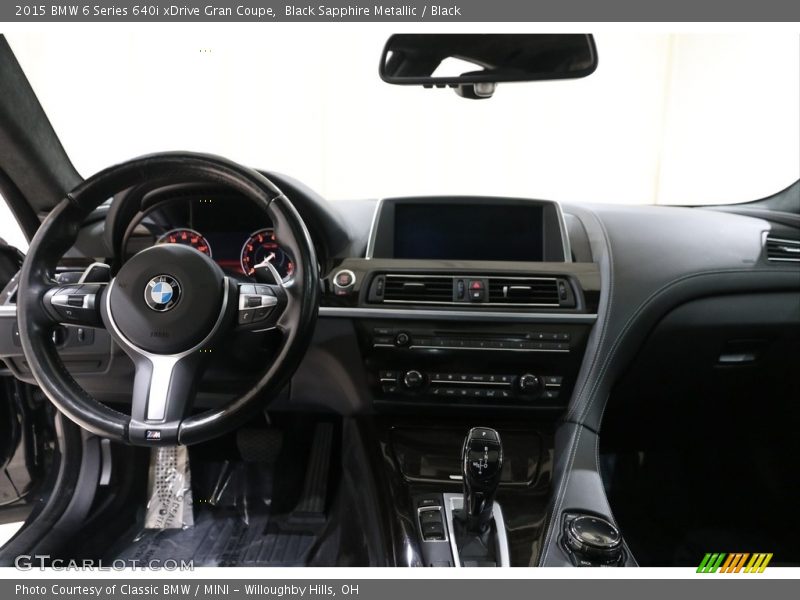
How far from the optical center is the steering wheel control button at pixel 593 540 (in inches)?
45.4

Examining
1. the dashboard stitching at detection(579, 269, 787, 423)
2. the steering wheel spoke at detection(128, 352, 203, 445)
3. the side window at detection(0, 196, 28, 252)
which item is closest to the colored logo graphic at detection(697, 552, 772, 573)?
the dashboard stitching at detection(579, 269, 787, 423)

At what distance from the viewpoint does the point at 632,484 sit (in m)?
2.12

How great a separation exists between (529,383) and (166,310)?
940mm

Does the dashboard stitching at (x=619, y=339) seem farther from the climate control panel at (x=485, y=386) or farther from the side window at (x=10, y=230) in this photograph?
the side window at (x=10, y=230)

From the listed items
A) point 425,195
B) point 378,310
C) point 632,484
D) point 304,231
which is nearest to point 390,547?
point 378,310

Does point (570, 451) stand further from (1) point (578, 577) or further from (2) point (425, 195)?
(2) point (425, 195)

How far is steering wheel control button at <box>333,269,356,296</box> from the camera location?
60.4 inches

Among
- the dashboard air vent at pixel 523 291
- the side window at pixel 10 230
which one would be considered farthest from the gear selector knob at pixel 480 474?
the side window at pixel 10 230

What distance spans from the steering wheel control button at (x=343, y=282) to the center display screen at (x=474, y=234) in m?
0.16

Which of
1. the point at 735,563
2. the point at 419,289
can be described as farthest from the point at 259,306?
the point at 735,563

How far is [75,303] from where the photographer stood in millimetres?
1184

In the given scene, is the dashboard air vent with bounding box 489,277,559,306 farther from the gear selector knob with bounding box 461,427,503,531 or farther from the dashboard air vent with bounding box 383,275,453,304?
the gear selector knob with bounding box 461,427,503,531

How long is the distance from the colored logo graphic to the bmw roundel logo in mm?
1272

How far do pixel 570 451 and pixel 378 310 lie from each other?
2.09 ft
